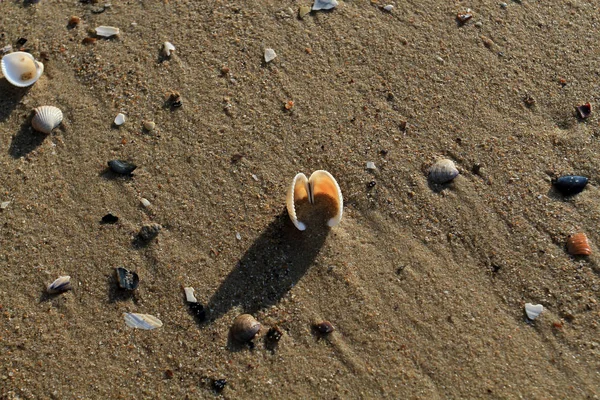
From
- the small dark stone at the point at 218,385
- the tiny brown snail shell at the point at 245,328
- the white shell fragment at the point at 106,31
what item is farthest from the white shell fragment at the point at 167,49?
the small dark stone at the point at 218,385

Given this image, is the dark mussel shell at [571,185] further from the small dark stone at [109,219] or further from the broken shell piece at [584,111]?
the small dark stone at [109,219]

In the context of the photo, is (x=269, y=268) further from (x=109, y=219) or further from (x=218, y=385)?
(x=109, y=219)

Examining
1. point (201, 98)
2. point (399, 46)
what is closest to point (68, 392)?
point (201, 98)

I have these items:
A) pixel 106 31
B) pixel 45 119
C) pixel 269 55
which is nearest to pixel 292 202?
pixel 269 55

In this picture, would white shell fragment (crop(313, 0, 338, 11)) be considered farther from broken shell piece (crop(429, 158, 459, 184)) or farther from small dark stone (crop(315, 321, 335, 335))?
small dark stone (crop(315, 321, 335, 335))

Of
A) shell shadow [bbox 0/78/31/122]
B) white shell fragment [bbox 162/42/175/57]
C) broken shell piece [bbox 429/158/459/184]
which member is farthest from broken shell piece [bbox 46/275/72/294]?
broken shell piece [bbox 429/158/459/184]
